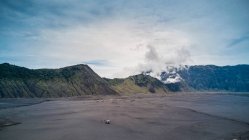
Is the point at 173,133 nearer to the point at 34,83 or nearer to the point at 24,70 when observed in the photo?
the point at 34,83

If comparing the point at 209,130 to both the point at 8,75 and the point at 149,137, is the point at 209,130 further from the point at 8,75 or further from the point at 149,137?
the point at 8,75

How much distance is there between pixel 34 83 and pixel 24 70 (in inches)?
732

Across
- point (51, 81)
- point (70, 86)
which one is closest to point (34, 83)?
point (51, 81)

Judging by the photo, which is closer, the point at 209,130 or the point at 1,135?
the point at 1,135

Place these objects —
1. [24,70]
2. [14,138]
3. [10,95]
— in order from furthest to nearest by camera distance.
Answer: [24,70] → [10,95] → [14,138]

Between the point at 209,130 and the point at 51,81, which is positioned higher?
the point at 51,81

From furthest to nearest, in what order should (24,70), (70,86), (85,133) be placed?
(70,86) < (24,70) < (85,133)

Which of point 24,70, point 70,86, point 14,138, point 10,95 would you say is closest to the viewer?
point 14,138

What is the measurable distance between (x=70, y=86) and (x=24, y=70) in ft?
130

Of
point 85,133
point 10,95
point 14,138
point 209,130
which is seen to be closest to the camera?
point 14,138

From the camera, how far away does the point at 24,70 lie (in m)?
183

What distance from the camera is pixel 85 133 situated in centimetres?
2802

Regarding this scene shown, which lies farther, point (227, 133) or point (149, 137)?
point (227, 133)

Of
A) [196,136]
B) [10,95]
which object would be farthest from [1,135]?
[10,95]
